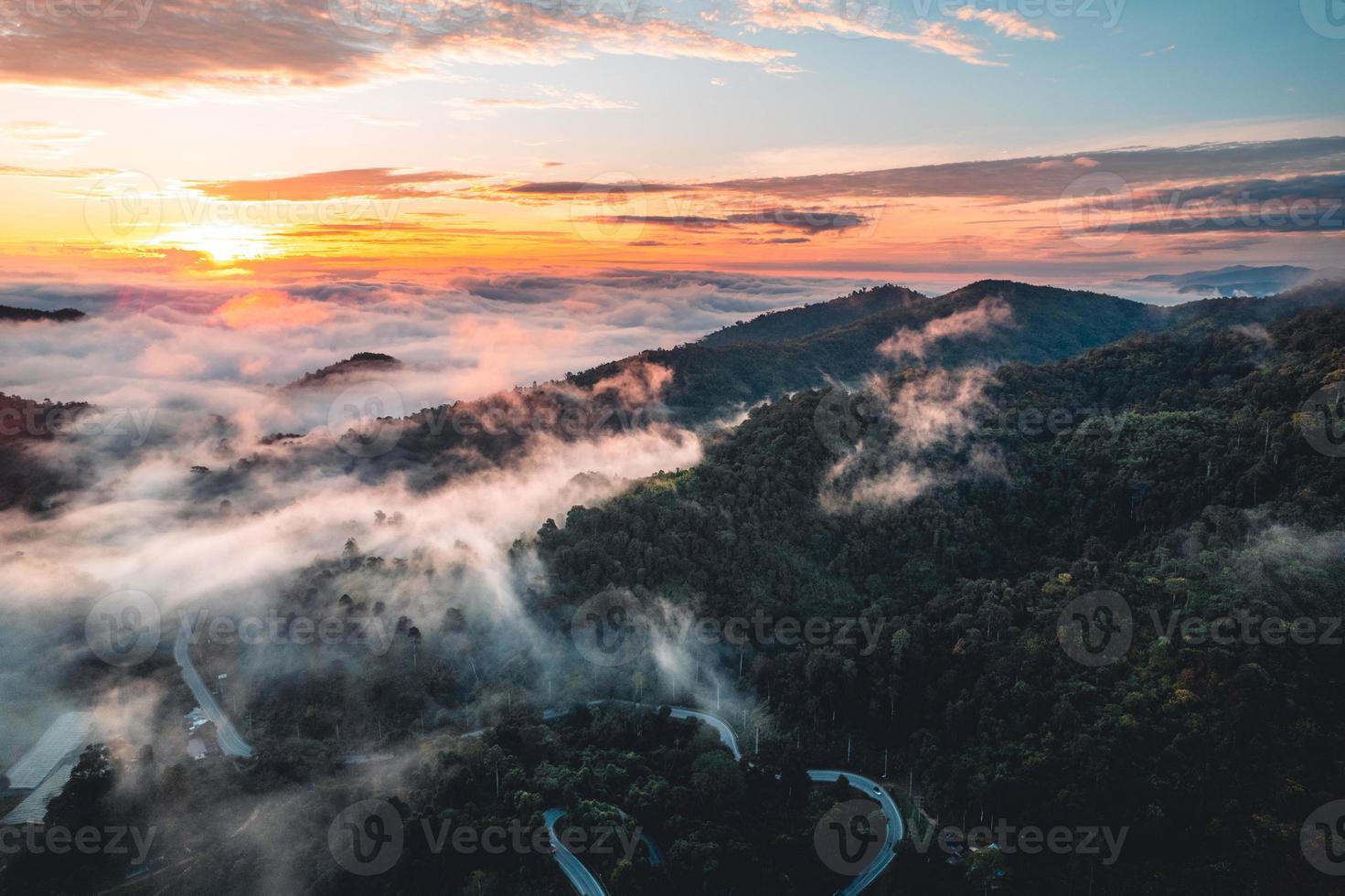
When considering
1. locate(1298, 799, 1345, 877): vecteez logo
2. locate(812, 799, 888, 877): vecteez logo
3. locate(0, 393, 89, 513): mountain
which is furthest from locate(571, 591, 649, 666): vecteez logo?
locate(0, 393, 89, 513): mountain

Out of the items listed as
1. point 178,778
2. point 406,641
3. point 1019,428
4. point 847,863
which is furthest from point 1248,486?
point 178,778

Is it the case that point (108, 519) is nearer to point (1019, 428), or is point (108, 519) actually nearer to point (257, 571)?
point (257, 571)

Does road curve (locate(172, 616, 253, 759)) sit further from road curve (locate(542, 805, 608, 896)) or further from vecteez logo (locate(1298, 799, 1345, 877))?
vecteez logo (locate(1298, 799, 1345, 877))

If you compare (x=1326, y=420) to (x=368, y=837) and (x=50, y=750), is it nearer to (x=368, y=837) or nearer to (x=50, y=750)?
(x=368, y=837)

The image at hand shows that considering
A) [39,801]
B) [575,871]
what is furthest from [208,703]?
[575,871]

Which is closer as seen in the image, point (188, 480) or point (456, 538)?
point (456, 538)

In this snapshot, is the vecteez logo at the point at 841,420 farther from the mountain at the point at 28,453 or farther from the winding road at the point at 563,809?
the mountain at the point at 28,453

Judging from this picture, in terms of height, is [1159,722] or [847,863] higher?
[1159,722]
